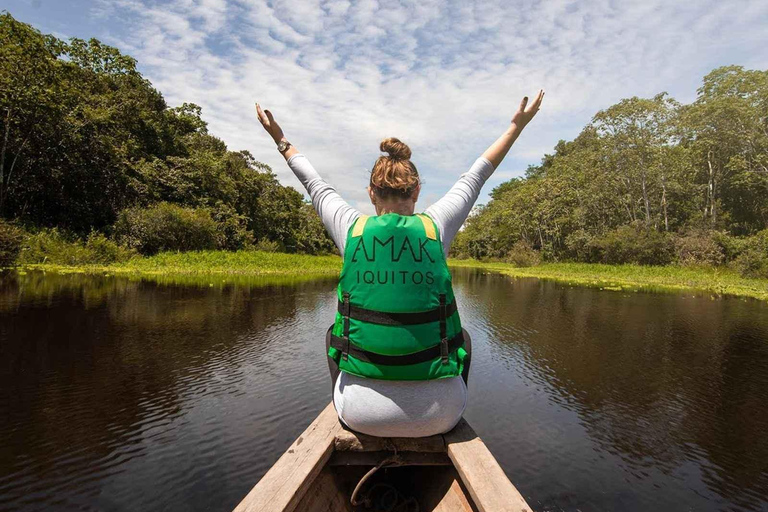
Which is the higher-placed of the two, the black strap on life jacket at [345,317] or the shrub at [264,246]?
the shrub at [264,246]

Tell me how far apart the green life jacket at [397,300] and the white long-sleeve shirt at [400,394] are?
0.08m

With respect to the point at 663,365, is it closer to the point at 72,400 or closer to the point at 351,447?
the point at 351,447

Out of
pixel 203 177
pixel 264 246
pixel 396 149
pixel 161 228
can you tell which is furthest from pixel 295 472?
pixel 264 246

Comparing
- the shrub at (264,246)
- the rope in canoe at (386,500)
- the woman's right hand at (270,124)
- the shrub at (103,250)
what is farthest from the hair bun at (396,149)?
the shrub at (264,246)

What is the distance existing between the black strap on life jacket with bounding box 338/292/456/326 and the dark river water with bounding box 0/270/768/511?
2.06 m

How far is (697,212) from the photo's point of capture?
105 feet

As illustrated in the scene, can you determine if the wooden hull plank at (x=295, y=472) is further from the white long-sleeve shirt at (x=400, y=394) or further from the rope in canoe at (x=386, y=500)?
the rope in canoe at (x=386, y=500)

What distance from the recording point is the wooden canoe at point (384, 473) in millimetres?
1503

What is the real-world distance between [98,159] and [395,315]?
26.8m

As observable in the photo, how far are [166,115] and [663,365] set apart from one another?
1323 inches

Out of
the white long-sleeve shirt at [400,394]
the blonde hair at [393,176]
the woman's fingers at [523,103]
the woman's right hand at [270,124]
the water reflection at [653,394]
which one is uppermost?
the woman's fingers at [523,103]

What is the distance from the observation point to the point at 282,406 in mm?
4684

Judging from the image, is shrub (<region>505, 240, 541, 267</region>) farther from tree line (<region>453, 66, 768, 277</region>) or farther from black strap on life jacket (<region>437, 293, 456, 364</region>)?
black strap on life jacket (<region>437, 293, 456, 364</region>)

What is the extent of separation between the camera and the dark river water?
321 cm
